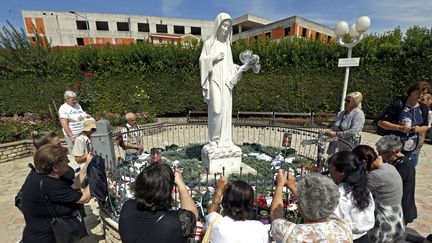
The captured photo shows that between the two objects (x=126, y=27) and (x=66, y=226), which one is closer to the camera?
(x=66, y=226)

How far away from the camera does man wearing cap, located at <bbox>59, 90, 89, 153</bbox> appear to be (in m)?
4.64

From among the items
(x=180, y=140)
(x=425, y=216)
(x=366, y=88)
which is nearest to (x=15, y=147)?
(x=180, y=140)

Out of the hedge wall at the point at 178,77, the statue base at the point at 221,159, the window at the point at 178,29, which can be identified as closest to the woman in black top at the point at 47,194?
the statue base at the point at 221,159

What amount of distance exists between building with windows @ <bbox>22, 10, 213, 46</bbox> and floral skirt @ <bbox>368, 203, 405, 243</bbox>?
34.5 m

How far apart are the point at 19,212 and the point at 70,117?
198 cm

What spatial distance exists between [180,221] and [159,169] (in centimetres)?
Answer: 42

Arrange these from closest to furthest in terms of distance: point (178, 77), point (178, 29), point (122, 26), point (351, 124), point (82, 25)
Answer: point (351, 124), point (178, 77), point (82, 25), point (122, 26), point (178, 29)

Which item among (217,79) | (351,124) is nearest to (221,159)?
(217,79)

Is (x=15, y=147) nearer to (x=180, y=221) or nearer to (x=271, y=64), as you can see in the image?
(x=180, y=221)

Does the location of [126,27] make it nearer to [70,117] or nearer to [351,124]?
[70,117]

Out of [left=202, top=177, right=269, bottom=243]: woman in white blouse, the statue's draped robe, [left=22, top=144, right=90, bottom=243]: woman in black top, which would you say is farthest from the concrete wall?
[left=202, top=177, right=269, bottom=243]: woman in white blouse

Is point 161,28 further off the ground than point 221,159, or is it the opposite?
point 161,28

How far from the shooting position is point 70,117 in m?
4.72

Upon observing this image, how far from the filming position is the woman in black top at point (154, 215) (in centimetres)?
154
